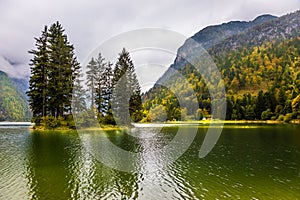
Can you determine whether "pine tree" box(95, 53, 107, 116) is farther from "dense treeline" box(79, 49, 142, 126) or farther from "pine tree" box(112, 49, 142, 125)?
"pine tree" box(112, 49, 142, 125)

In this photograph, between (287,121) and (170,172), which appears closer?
(170,172)

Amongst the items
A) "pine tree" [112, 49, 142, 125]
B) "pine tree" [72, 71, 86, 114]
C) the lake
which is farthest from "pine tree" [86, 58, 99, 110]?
the lake

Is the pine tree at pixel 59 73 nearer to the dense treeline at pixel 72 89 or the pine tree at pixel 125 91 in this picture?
the dense treeline at pixel 72 89

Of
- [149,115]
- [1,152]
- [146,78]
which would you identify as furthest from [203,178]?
[149,115]

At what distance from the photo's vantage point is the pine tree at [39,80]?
5225cm

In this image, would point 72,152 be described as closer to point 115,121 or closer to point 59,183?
point 59,183

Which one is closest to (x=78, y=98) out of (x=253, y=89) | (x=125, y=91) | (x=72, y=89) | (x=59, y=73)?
(x=72, y=89)

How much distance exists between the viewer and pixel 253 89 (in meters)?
175

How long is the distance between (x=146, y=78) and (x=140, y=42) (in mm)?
25771

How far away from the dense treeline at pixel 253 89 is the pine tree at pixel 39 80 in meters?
71.2

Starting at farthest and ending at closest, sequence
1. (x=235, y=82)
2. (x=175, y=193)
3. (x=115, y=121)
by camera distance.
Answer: (x=235, y=82) < (x=115, y=121) < (x=175, y=193)

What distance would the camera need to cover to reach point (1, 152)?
2488 centimetres

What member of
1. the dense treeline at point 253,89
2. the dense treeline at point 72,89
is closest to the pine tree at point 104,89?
the dense treeline at point 72,89

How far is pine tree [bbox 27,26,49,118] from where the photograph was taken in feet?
171
